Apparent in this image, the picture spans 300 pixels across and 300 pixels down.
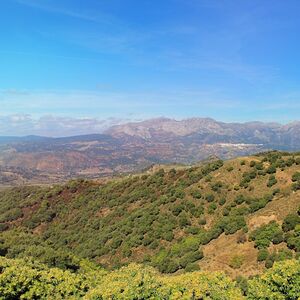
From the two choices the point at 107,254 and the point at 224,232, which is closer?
the point at 224,232

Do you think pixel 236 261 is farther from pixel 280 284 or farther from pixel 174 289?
pixel 174 289

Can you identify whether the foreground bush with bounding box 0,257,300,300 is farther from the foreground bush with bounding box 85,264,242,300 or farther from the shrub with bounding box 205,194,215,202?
the shrub with bounding box 205,194,215,202

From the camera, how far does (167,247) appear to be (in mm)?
59219

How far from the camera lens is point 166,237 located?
61.4m

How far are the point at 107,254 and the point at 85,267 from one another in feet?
65.3

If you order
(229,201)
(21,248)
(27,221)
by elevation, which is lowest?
(27,221)

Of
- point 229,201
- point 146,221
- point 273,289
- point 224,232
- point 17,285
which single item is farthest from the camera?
point 146,221

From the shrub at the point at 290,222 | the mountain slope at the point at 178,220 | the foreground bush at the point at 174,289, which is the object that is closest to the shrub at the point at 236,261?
the mountain slope at the point at 178,220

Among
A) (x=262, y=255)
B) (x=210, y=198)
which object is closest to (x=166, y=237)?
(x=210, y=198)

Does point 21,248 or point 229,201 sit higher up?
point 229,201

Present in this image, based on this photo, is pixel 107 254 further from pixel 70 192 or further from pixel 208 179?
pixel 70 192

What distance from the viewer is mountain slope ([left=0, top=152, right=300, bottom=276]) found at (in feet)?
150

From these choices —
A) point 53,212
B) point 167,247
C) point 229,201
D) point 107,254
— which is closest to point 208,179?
point 229,201

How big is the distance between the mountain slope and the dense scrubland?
207mm
